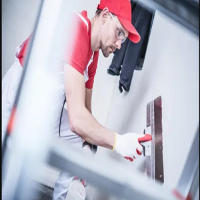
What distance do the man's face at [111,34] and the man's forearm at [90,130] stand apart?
9.5 inches

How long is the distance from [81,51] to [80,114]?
171 mm

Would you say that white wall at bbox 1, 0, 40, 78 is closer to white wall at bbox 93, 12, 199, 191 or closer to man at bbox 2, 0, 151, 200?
man at bbox 2, 0, 151, 200

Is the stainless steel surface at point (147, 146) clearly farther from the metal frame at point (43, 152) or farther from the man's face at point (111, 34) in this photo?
the man's face at point (111, 34)

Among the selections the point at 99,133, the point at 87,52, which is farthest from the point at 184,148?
the point at 87,52

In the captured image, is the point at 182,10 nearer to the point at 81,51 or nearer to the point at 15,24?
the point at 81,51

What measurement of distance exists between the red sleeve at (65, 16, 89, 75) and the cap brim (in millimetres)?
127

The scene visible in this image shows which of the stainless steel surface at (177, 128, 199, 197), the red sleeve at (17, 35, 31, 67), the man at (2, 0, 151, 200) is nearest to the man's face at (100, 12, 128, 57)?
the man at (2, 0, 151, 200)

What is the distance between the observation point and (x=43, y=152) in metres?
0.54

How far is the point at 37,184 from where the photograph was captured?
603 mm

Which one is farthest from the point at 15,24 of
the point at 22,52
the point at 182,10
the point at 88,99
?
the point at 182,10

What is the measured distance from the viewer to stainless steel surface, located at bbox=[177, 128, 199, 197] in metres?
0.65

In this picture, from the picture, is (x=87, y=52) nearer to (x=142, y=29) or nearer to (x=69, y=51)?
(x=69, y=51)

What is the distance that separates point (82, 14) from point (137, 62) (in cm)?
33

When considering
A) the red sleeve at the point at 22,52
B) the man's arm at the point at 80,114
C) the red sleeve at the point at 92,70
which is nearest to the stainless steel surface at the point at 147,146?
the man's arm at the point at 80,114
